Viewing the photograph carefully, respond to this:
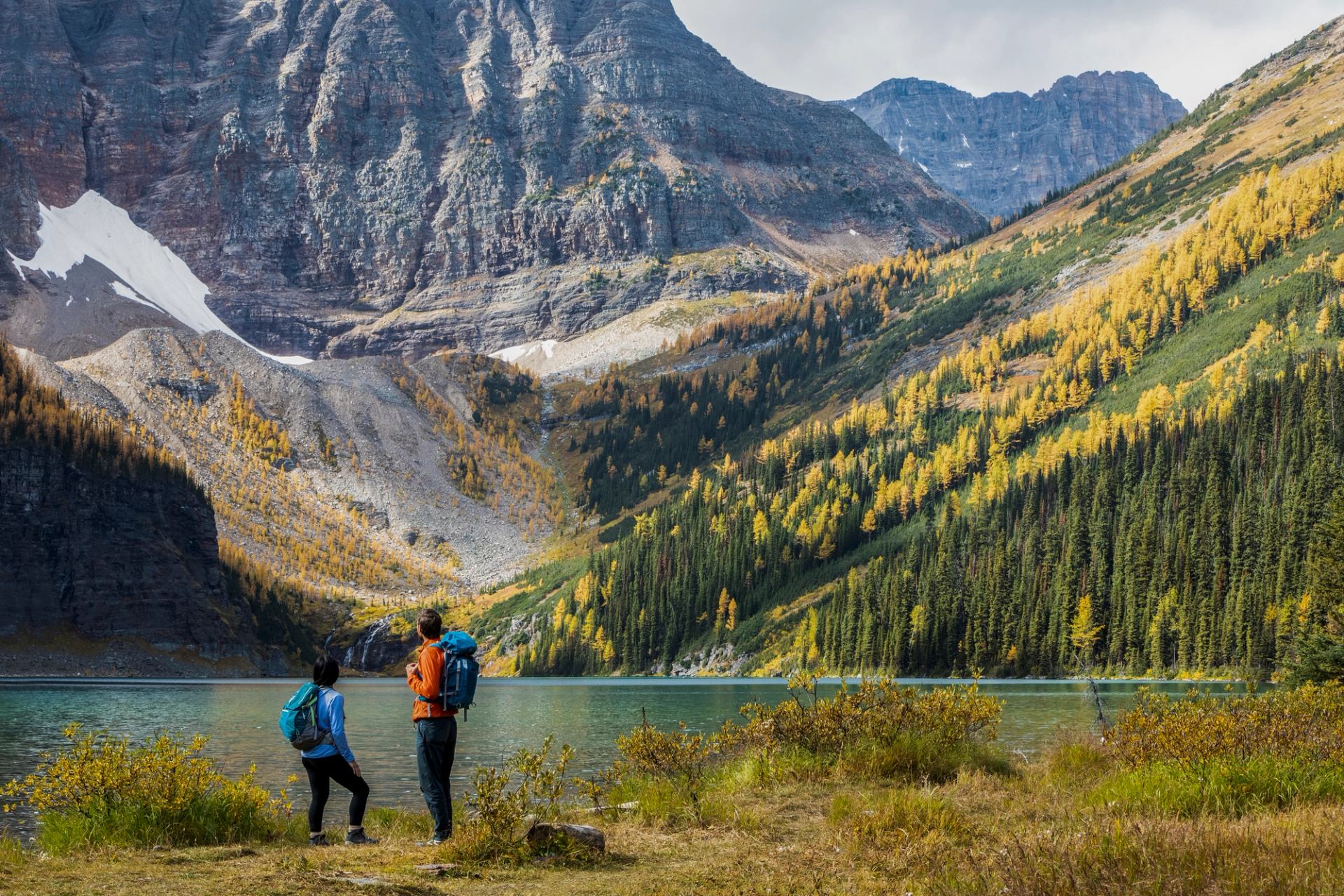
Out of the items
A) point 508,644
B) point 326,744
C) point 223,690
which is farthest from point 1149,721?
point 508,644

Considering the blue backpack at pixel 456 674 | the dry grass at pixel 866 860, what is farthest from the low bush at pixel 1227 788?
the blue backpack at pixel 456 674

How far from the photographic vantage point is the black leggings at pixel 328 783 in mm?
16000

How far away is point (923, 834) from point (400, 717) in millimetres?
61052

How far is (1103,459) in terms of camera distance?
461 ft

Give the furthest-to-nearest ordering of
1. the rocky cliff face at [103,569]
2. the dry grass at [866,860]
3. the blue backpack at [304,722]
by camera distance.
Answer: the rocky cliff face at [103,569]
the blue backpack at [304,722]
the dry grass at [866,860]

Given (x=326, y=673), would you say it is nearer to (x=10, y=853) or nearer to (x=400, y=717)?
(x=10, y=853)

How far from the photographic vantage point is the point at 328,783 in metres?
16.1

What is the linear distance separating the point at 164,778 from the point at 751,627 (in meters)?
148

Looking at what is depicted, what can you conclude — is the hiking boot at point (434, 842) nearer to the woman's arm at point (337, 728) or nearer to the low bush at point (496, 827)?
the low bush at point (496, 827)

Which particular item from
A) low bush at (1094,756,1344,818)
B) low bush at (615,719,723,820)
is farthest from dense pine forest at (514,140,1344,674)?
low bush at (1094,756,1344,818)

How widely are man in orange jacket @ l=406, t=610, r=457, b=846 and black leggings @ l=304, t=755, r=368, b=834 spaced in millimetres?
1127

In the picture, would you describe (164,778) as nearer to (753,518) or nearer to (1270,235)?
(753,518)

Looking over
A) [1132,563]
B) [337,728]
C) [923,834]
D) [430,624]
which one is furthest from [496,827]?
[1132,563]

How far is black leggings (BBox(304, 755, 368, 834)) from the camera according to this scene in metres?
16.0
